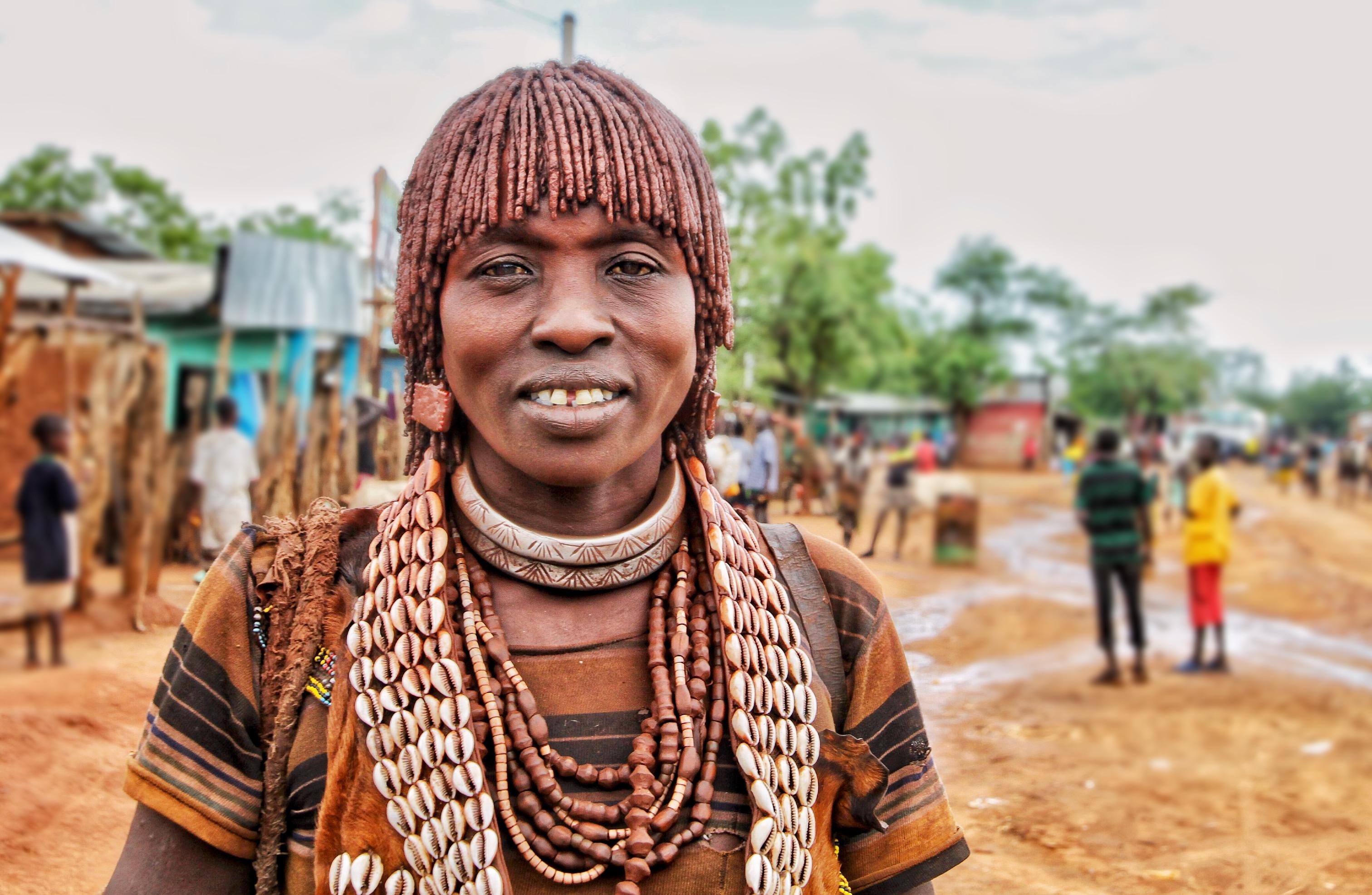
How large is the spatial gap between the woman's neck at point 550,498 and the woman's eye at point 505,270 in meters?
0.22

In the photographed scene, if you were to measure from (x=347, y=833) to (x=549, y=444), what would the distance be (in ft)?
1.62

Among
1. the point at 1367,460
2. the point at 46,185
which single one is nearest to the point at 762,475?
the point at 46,185

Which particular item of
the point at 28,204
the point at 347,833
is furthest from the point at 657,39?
the point at 28,204

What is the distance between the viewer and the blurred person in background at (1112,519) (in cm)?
766

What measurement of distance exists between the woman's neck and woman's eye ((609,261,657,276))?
0.23 meters

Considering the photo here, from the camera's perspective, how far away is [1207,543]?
326 inches

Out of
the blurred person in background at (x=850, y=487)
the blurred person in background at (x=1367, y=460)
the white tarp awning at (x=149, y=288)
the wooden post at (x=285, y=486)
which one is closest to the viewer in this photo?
the wooden post at (x=285, y=486)

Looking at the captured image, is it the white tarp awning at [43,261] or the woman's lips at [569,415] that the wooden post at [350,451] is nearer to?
the woman's lips at [569,415]

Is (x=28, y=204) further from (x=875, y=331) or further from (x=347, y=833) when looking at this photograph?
(x=347, y=833)

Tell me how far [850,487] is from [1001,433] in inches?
1422

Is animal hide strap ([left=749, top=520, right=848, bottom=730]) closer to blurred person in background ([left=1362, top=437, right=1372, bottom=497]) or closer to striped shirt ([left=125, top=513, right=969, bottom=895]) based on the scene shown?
striped shirt ([left=125, top=513, right=969, bottom=895])

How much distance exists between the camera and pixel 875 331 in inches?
827

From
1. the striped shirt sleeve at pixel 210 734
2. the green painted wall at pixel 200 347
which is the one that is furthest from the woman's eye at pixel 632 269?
the green painted wall at pixel 200 347

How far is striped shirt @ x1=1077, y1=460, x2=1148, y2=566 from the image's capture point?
765 cm
